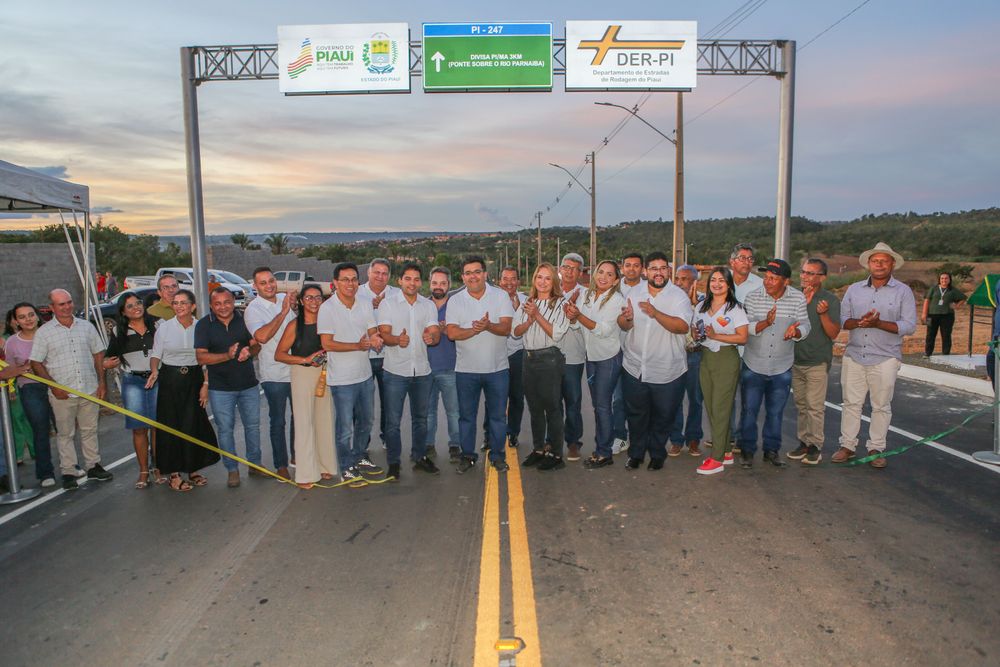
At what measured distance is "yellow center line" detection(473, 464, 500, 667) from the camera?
359 cm

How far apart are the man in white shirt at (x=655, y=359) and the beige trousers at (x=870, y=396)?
1619 mm

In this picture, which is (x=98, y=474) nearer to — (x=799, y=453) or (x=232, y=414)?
(x=232, y=414)

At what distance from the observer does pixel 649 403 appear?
6766 millimetres

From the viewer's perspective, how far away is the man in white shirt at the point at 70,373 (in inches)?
252

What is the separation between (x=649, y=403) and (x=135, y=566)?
175 inches

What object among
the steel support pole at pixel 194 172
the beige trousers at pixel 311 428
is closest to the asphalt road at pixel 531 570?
the beige trousers at pixel 311 428

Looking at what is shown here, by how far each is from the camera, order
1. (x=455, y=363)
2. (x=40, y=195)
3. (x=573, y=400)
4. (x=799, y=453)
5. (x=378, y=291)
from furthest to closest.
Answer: (x=40, y=195) → (x=378, y=291) → (x=573, y=400) → (x=455, y=363) → (x=799, y=453)

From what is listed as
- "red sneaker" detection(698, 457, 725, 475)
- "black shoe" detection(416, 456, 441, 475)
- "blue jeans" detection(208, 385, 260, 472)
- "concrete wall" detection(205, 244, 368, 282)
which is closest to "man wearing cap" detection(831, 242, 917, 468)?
"red sneaker" detection(698, 457, 725, 475)

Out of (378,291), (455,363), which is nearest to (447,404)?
(455,363)

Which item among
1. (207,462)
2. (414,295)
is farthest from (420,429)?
(207,462)

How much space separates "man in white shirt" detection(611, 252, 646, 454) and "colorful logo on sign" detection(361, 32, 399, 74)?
30.6ft

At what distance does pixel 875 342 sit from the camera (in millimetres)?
6641

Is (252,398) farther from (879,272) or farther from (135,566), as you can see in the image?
(879,272)

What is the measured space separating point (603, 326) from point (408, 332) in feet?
6.03
